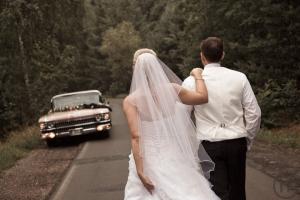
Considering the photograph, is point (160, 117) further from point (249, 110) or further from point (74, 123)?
point (74, 123)

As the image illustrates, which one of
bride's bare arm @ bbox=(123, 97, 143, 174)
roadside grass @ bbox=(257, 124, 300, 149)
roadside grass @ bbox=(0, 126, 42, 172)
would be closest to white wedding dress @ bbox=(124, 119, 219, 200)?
bride's bare arm @ bbox=(123, 97, 143, 174)

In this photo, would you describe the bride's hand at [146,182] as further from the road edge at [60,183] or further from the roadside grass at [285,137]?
the roadside grass at [285,137]

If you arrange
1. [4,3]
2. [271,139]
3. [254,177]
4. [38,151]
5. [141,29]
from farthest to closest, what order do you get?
[141,29], [4,3], [38,151], [271,139], [254,177]

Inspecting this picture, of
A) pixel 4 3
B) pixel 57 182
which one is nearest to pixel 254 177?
pixel 57 182

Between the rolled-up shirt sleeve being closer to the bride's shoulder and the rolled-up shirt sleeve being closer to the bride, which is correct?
the bride

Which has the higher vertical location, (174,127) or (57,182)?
(174,127)

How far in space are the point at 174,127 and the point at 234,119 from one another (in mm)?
514

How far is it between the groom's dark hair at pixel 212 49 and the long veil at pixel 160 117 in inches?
14.4

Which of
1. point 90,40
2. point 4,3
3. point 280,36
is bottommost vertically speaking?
point 90,40

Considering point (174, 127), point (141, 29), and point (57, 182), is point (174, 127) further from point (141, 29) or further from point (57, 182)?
point (141, 29)

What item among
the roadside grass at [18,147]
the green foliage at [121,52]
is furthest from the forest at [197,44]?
the green foliage at [121,52]

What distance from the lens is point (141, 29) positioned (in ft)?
291

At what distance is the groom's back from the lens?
4.73 m

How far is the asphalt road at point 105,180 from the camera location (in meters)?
8.70
